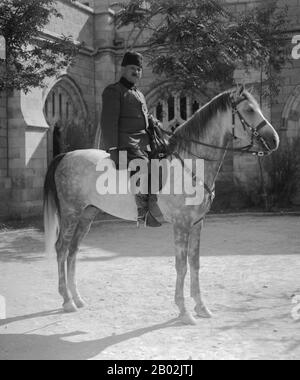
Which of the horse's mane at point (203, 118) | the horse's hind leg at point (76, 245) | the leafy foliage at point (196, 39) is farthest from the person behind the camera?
the leafy foliage at point (196, 39)

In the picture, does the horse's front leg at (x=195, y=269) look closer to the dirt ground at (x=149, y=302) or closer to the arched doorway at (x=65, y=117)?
the dirt ground at (x=149, y=302)

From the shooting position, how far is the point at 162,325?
4.39 m

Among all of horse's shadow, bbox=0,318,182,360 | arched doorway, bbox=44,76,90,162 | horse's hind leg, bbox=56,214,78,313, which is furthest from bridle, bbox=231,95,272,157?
arched doorway, bbox=44,76,90,162

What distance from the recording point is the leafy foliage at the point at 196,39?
11062 millimetres

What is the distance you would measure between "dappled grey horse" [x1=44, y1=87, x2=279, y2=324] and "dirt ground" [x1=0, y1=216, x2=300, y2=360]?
370 mm

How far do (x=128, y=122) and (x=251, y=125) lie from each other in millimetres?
1178

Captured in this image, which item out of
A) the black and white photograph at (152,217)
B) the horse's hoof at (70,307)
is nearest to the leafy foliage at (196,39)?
the black and white photograph at (152,217)

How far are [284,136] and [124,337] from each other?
39.7 ft

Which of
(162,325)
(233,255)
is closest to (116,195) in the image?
(162,325)

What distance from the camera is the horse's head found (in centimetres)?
429

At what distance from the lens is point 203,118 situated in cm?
462

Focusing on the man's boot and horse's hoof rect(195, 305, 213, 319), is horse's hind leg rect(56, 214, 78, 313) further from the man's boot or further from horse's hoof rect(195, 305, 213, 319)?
horse's hoof rect(195, 305, 213, 319)

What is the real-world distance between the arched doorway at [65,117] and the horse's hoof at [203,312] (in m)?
9.33

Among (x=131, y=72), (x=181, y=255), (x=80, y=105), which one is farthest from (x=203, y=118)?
(x=80, y=105)
